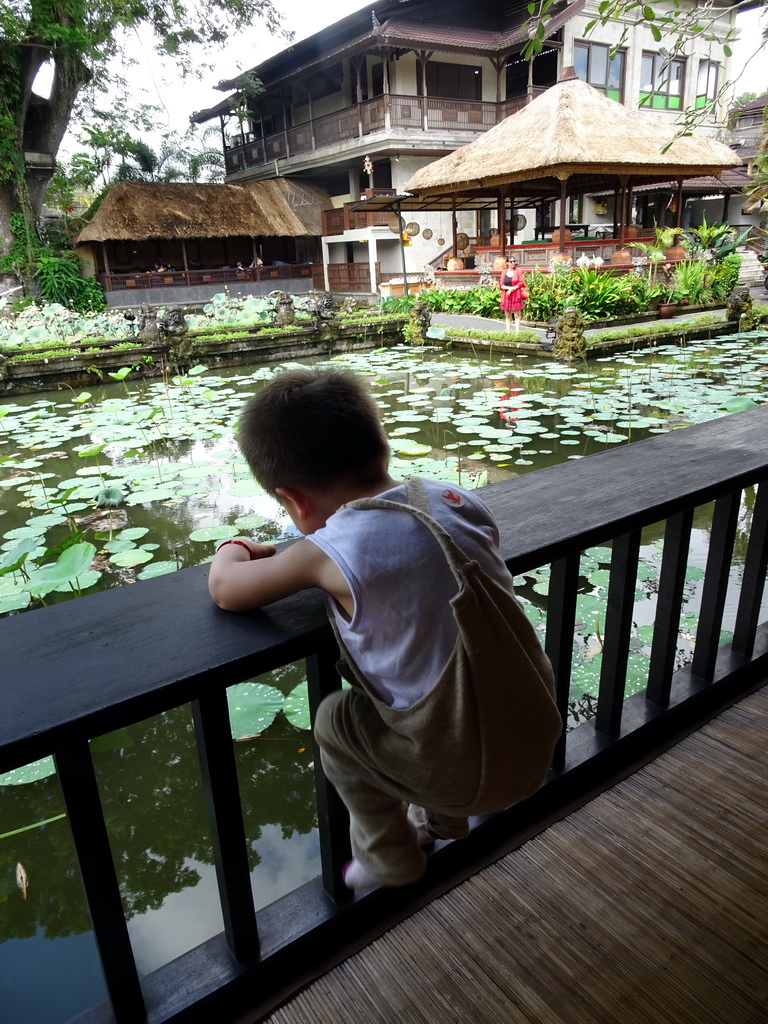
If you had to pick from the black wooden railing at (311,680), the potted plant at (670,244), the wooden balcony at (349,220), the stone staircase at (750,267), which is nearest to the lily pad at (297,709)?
the black wooden railing at (311,680)

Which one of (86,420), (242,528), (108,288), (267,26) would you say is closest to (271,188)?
→ (267,26)

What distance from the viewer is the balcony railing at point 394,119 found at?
48.5ft

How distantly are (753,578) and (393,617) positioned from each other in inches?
Answer: 42.5

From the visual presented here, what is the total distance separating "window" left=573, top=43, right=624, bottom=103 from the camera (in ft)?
52.3

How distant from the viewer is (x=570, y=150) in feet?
33.6

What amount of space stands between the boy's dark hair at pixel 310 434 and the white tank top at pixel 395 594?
0.07 meters

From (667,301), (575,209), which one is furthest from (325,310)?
(575,209)

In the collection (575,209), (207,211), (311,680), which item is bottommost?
(311,680)

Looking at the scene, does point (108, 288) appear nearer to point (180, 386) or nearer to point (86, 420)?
point (180, 386)

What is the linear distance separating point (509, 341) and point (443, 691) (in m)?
8.50

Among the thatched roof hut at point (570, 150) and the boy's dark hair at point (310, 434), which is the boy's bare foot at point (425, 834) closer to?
the boy's dark hair at point (310, 434)

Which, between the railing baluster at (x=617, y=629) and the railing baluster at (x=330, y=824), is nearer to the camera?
the railing baluster at (x=330, y=824)

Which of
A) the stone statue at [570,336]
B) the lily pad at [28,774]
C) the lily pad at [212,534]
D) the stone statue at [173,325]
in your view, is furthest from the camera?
the stone statue at [173,325]

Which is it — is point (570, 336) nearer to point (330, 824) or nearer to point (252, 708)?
point (252, 708)
